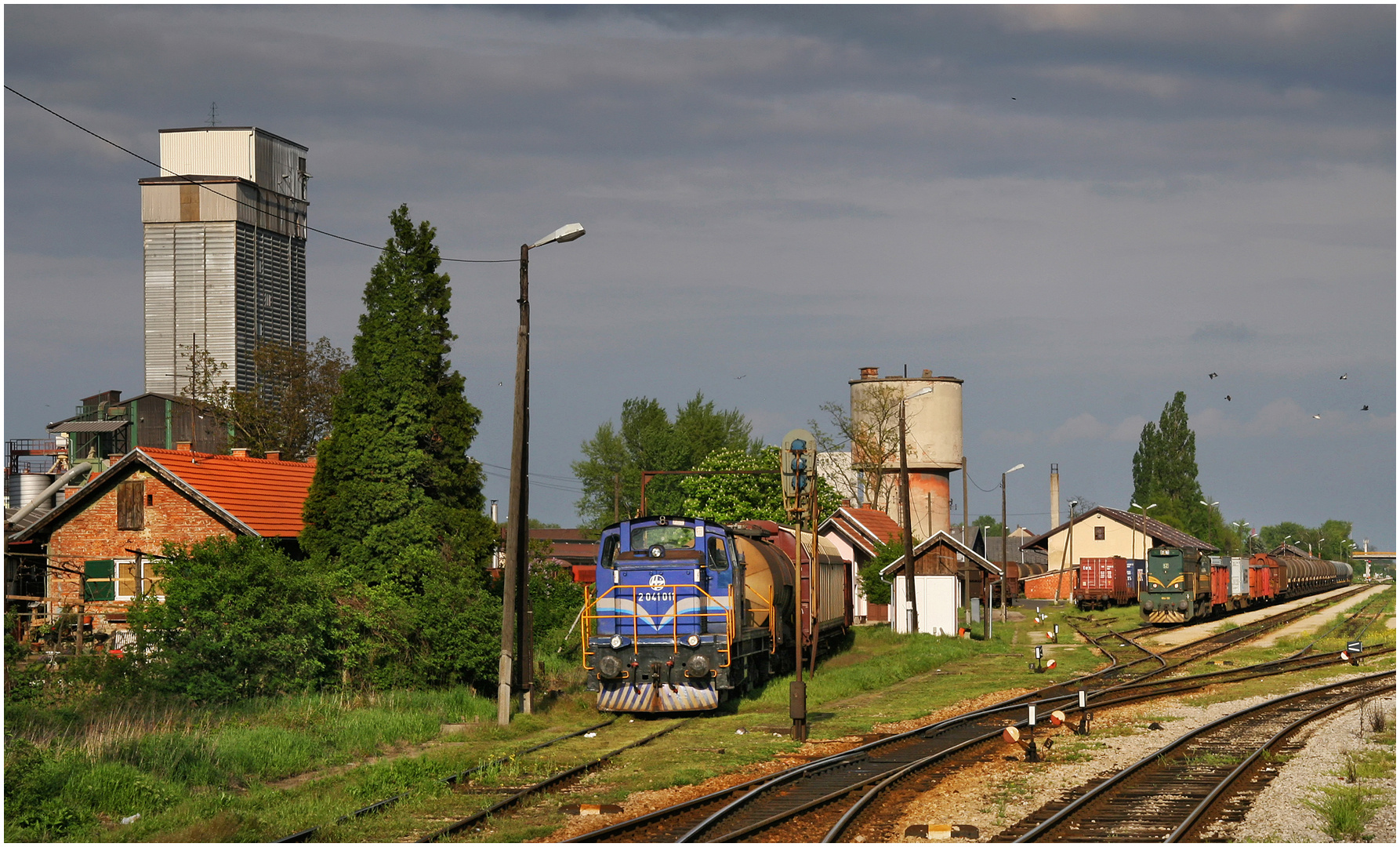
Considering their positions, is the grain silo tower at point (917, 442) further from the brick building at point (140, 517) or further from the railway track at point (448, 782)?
the railway track at point (448, 782)

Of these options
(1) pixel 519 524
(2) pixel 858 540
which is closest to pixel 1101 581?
(2) pixel 858 540

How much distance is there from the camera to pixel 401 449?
3006cm

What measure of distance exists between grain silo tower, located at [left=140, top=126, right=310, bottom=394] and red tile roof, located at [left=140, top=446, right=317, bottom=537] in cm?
9227

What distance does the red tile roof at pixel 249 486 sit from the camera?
37344mm

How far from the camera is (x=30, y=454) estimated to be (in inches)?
2773

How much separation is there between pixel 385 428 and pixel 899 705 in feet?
44.3

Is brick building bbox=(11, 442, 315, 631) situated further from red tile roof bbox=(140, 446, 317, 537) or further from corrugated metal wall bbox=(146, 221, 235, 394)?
corrugated metal wall bbox=(146, 221, 235, 394)

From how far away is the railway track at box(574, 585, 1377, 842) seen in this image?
13555 mm

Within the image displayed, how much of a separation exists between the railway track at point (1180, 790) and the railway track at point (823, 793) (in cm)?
217

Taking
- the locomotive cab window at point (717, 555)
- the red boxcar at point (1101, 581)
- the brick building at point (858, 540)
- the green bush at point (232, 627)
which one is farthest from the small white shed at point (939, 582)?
the green bush at point (232, 627)

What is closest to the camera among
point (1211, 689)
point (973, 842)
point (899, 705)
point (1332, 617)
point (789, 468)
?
point (973, 842)

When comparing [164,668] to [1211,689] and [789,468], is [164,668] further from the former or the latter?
[1211,689]

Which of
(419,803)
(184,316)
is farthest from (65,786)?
(184,316)

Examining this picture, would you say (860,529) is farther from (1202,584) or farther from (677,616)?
(677,616)
